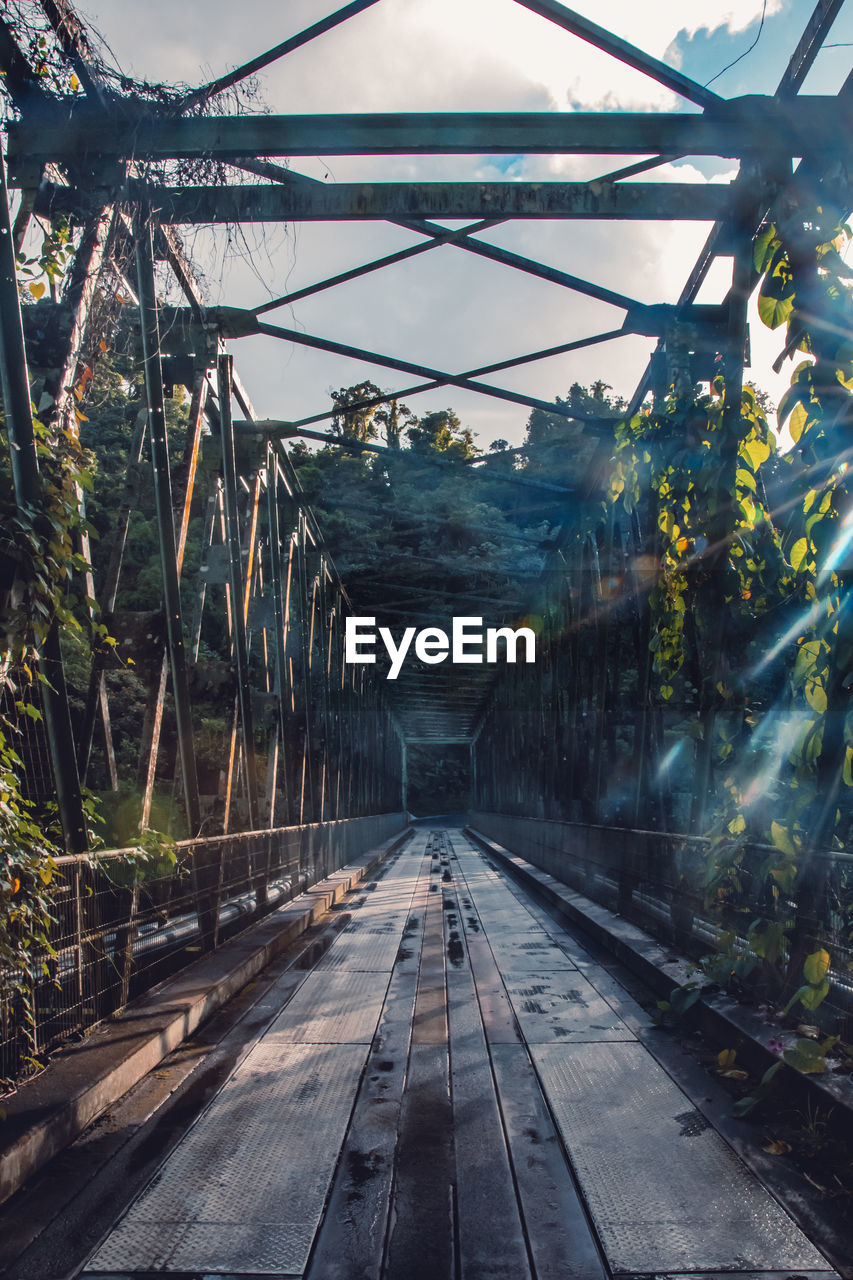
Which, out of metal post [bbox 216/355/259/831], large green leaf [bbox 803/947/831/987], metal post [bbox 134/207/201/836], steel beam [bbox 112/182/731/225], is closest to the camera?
large green leaf [bbox 803/947/831/987]

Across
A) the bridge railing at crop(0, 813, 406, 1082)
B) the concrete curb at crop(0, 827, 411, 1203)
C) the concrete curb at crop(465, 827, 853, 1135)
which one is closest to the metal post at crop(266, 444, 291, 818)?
the bridge railing at crop(0, 813, 406, 1082)

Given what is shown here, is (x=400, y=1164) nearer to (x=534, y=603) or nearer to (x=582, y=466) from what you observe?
(x=582, y=466)

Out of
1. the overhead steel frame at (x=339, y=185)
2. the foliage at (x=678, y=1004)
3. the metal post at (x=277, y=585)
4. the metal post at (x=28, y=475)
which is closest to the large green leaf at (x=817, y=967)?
the foliage at (x=678, y=1004)

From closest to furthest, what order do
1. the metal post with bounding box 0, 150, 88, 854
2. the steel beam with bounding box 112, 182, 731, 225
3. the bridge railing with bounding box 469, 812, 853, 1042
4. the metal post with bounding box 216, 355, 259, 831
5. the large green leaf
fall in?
the large green leaf
the bridge railing with bounding box 469, 812, 853, 1042
the metal post with bounding box 0, 150, 88, 854
the steel beam with bounding box 112, 182, 731, 225
the metal post with bounding box 216, 355, 259, 831

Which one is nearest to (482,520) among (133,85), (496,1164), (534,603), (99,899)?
(534,603)

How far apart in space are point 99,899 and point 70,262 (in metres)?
3.08

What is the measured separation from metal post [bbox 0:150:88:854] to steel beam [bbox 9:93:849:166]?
1920 millimetres

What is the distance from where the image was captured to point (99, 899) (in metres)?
3.84

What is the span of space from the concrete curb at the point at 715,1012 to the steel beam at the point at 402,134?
4455 mm

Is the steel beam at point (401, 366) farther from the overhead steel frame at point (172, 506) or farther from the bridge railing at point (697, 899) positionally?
the bridge railing at point (697, 899)

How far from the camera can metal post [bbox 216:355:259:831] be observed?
737cm

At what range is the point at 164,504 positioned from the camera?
18.7ft

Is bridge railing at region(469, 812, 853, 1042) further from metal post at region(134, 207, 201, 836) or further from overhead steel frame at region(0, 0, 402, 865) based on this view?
metal post at region(134, 207, 201, 836)

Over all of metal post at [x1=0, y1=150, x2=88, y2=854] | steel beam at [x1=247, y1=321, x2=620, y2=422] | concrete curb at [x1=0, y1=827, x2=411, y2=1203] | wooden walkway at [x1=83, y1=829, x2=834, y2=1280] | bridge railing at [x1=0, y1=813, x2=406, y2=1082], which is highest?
steel beam at [x1=247, y1=321, x2=620, y2=422]
